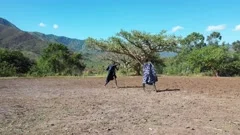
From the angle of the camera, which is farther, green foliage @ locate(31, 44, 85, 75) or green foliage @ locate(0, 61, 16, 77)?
green foliage @ locate(31, 44, 85, 75)

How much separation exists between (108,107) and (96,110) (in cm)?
68

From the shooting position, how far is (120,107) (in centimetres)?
1057

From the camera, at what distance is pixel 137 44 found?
3112 cm

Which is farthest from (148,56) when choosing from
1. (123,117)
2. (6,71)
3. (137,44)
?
(123,117)

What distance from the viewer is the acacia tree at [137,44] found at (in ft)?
99.2

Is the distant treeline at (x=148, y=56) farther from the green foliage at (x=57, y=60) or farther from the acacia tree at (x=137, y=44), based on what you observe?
the green foliage at (x=57, y=60)

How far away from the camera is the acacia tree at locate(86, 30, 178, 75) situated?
30.2 metres

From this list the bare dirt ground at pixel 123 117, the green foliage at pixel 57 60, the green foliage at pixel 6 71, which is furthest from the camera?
the green foliage at pixel 57 60

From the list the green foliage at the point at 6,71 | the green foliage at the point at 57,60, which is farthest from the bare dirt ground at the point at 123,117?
the green foliage at the point at 57,60

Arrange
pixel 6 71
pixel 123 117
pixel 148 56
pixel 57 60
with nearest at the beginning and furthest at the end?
pixel 123 117 < pixel 6 71 < pixel 148 56 < pixel 57 60

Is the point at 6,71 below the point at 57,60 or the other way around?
below

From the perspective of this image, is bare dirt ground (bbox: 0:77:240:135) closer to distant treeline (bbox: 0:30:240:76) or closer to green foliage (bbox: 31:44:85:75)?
distant treeline (bbox: 0:30:240:76)

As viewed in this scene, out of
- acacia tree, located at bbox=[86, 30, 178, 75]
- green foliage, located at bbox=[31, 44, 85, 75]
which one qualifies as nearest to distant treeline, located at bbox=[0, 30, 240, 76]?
acacia tree, located at bbox=[86, 30, 178, 75]

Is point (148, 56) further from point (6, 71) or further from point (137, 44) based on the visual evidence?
point (6, 71)
